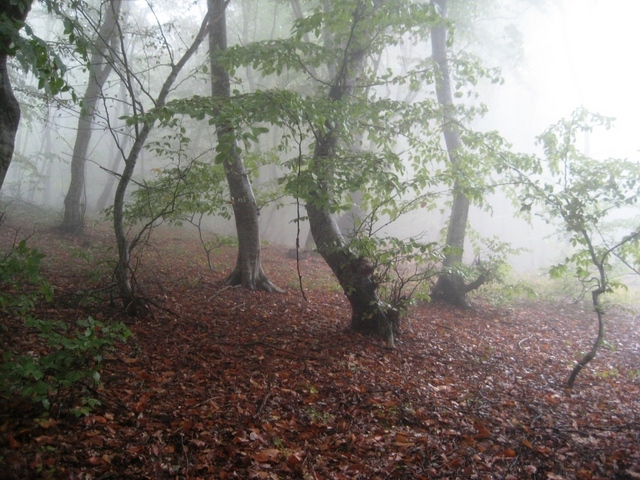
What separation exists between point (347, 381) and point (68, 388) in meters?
2.71

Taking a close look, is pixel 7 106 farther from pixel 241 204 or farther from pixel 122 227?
pixel 241 204

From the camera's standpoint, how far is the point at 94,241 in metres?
10.8

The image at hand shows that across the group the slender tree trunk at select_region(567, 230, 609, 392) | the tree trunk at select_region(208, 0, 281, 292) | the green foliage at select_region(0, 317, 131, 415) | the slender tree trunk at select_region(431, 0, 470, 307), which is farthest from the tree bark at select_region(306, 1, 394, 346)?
the slender tree trunk at select_region(431, 0, 470, 307)

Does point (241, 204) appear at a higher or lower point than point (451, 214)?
lower

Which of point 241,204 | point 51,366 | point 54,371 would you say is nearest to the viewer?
point 51,366

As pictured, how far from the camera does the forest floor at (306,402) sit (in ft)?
9.77

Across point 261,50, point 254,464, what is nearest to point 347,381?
point 254,464

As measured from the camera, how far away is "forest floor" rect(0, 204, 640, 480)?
2977mm

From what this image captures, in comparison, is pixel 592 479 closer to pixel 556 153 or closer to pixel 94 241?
pixel 556 153

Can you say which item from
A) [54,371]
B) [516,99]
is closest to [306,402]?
[54,371]

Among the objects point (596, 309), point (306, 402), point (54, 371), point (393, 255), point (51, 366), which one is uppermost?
point (393, 255)

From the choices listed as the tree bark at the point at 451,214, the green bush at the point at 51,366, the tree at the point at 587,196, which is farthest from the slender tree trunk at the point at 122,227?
the tree bark at the point at 451,214

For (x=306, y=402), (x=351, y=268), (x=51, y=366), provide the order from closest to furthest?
(x=51, y=366), (x=306, y=402), (x=351, y=268)

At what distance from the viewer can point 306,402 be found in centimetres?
403
